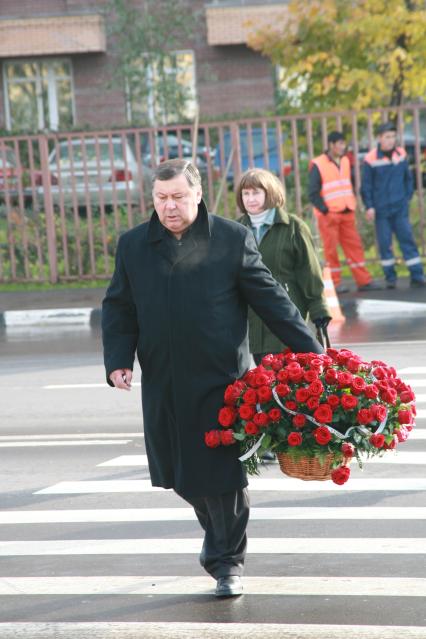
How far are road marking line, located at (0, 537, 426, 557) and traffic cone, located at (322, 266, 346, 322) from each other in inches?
304

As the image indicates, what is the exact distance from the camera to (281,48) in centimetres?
2234

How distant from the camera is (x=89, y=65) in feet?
122

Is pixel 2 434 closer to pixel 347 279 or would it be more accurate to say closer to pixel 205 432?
pixel 205 432

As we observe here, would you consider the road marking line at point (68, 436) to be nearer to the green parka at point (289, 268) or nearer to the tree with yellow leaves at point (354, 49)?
the green parka at point (289, 268)

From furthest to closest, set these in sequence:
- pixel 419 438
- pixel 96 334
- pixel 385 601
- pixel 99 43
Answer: pixel 99 43, pixel 96 334, pixel 419 438, pixel 385 601

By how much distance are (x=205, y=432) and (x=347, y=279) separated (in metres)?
13.2

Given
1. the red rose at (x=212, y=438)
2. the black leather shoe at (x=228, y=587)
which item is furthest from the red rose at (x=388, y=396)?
the black leather shoe at (x=228, y=587)

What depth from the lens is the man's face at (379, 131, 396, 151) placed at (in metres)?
16.4

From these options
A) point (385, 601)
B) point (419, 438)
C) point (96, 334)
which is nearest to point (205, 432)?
point (385, 601)

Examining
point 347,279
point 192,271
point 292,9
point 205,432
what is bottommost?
point 347,279

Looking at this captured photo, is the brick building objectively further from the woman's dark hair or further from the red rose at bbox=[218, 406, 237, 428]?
the red rose at bbox=[218, 406, 237, 428]

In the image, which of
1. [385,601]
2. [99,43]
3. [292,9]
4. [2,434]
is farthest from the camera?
[99,43]

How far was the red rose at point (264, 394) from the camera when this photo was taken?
512cm

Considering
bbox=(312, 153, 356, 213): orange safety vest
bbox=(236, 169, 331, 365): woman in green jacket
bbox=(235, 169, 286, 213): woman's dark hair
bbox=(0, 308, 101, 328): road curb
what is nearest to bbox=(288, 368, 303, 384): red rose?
bbox=(235, 169, 286, 213): woman's dark hair
